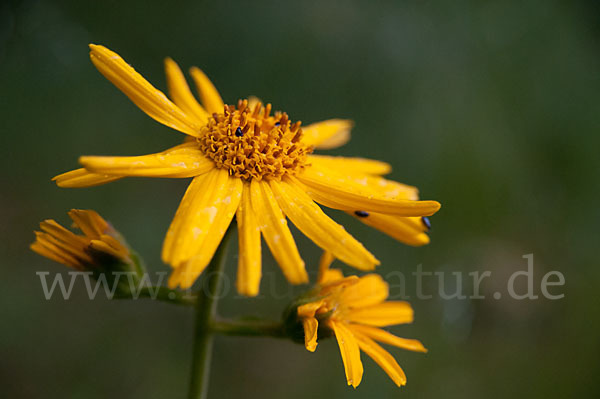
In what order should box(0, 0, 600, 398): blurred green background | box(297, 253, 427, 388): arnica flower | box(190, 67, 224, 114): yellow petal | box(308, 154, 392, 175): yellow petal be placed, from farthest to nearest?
1. box(0, 0, 600, 398): blurred green background
2. box(190, 67, 224, 114): yellow petal
3. box(308, 154, 392, 175): yellow petal
4. box(297, 253, 427, 388): arnica flower

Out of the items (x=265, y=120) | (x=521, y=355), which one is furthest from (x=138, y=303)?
(x=521, y=355)

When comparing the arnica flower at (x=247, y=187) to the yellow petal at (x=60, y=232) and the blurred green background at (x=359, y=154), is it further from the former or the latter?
the blurred green background at (x=359, y=154)

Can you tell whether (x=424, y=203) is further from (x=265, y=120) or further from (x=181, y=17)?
(x=181, y=17)

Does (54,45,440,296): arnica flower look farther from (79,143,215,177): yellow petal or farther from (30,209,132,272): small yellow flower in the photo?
(30,209,132,272): small yellow flower

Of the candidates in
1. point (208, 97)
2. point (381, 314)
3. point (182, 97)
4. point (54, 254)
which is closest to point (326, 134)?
point (208, 97)

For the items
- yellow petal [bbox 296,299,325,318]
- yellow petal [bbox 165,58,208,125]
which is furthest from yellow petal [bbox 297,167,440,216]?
yellow petal [bbox 165,58,208,125]

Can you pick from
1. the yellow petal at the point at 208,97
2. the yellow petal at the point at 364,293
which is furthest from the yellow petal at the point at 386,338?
the yellow petal at the point at 208,97

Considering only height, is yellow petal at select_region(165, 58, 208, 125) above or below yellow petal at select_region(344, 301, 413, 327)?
above
